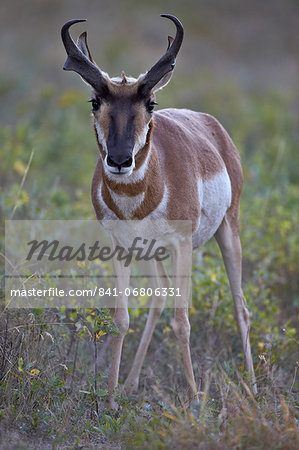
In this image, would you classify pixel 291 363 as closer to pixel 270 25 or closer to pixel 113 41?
pixel 113 41

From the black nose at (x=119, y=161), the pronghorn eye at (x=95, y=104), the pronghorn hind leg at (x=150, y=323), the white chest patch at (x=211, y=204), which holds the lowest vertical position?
the pronghorn hind leg at (x=150, y=323)

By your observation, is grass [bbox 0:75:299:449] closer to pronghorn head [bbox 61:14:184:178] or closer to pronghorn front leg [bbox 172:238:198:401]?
pronghorn front leg [bbox 172:238:198:401]

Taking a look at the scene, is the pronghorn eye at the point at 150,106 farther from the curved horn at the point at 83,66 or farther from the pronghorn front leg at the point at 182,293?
the pronghorn front leg at the point at 182,293

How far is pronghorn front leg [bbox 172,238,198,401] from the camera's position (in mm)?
5109

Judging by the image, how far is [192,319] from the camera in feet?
21.2

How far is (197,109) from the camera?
16.4 meters

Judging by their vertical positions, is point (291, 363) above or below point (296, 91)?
below

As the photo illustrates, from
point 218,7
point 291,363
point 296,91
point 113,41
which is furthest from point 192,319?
point 218,7

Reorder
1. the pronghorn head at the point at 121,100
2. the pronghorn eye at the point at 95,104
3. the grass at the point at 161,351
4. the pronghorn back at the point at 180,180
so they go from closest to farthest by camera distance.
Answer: the grass at the point at 161,351 → the pronghorn head at the point at 121,100 → the pronghorn eye at the point at 95,104 → the pronghorn back at the point at 180,180

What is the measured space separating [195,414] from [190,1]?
106ft

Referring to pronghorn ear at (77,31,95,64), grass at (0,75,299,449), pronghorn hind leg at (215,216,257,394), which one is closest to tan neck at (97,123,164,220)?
pronghorn ear at (77,31,95,64)

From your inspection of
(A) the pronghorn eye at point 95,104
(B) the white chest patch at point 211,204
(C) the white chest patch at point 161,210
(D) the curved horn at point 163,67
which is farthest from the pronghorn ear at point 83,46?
(B) the white chest patch at point 211,204

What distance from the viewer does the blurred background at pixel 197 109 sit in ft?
18.8

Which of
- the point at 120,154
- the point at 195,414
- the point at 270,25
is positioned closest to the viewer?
the point at 195,414
